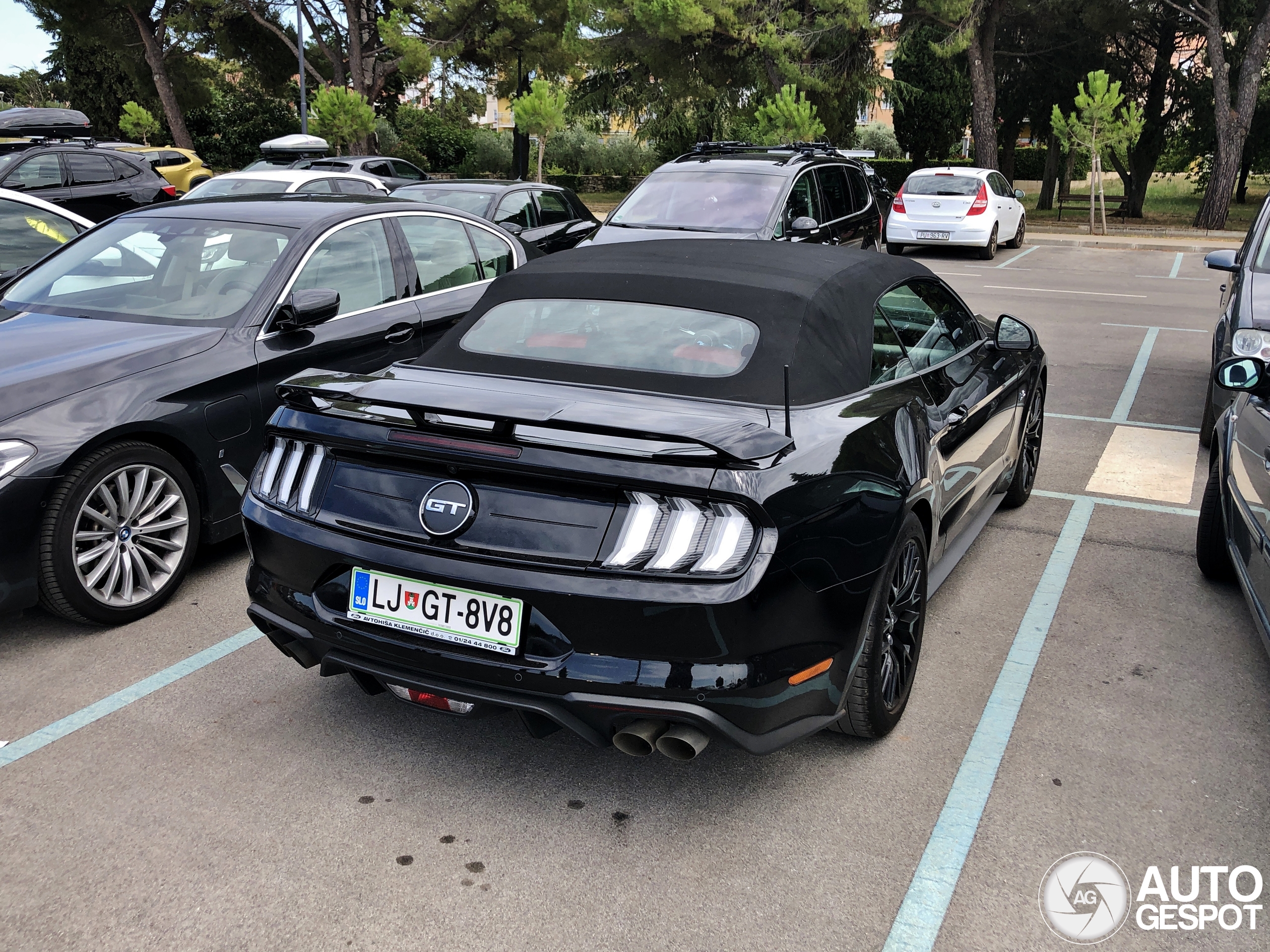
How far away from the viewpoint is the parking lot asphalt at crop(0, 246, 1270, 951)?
270cm

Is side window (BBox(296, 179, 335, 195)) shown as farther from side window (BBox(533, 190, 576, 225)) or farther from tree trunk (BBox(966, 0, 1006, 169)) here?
tree trunk (BBox(966, 0, 1006, 169))

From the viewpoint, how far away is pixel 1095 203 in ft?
114

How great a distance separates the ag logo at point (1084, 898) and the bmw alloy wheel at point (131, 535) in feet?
11.5

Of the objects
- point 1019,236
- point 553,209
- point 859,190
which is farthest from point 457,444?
point 1019,236

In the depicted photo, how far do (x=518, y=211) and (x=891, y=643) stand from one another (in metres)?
8.47

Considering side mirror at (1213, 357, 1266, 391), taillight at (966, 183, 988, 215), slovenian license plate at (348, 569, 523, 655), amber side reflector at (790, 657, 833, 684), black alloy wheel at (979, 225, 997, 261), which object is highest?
side mirror at (1213, 357, 1266, 391)

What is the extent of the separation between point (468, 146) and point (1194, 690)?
48.9 metres

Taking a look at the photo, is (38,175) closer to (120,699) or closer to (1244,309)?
(120,699)

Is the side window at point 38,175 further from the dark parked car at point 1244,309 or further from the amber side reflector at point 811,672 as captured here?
the amber side reflector at point 811,672

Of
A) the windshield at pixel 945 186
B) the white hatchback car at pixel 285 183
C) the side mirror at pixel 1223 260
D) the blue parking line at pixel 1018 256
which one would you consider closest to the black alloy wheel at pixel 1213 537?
the side mirror at pixel 1223 260

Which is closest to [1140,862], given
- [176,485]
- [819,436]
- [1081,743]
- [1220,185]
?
[1081,743]

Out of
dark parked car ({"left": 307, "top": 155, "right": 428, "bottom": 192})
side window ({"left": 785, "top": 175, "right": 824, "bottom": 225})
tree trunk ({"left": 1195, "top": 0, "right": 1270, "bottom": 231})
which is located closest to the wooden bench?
tree trunk ({"left": 1195, "top": 0, "right": 1270, "bottom": 231})

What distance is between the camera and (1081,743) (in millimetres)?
3541

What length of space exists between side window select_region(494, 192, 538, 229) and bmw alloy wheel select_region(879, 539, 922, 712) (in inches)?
311
